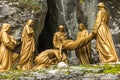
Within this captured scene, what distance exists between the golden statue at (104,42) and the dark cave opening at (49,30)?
16.2ft

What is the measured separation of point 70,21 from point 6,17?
2.55 metres

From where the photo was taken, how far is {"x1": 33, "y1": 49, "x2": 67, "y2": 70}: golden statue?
13.1 m

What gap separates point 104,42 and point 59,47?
67.7 inches

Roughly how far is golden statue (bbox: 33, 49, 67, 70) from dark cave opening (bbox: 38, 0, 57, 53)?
3.91 meters

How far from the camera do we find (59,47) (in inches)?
521

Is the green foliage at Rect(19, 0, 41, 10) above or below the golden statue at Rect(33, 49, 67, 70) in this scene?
above

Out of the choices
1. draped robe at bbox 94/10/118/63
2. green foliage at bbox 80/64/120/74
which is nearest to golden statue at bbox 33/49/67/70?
draped robe at bbox 94/10/118/63

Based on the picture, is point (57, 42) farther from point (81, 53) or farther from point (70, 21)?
point (70, 21)

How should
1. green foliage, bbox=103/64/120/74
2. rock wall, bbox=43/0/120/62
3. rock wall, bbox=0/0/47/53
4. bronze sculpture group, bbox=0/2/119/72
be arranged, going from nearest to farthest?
green foliage, bbox=103/64/120/74 < bronze sculpture group, bbox=0/2/119/72 < rock wall, bbox=0/0/47/53 < rock wall, bbox=43/0/120/62

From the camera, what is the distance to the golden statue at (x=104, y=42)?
469 inches

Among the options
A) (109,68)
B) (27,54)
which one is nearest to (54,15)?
(27,54)

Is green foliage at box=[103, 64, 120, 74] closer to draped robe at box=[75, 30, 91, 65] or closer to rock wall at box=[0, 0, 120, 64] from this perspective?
draped robe at box=[75, 30, 91, 65]

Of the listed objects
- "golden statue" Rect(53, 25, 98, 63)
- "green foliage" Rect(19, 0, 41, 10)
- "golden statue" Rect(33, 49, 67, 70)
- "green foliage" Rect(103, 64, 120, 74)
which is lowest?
"green foliage" Rect(103, 64, 120, 74)

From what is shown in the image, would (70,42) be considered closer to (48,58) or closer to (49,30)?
(48,58)
